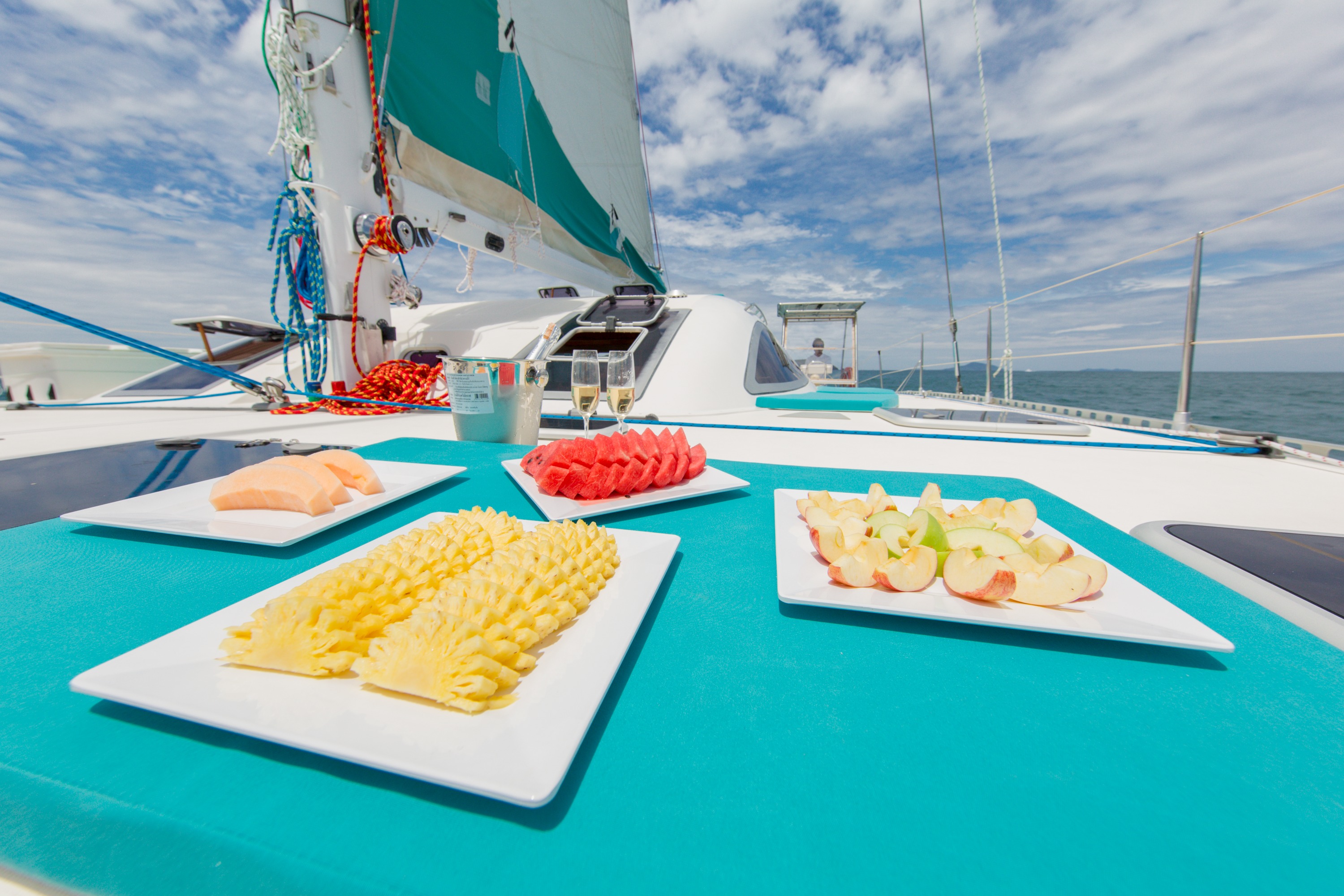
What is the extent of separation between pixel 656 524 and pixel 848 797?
53 centimetres

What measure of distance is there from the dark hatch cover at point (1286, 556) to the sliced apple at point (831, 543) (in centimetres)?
54

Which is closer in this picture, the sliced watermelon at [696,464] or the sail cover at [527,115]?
A: the sliced watermelon at [696,464]

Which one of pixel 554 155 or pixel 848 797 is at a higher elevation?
pixel 554 155

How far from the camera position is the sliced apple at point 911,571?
53 cm

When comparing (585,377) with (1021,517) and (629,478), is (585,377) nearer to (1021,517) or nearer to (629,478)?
(629,478)

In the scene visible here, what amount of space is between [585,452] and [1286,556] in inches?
40.5

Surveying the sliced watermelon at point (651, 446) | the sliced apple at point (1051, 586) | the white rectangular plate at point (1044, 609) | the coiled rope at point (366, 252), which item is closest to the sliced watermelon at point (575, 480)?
the sliced watermelon at point (651, 446)

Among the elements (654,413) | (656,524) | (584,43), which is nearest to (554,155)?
(584,43)

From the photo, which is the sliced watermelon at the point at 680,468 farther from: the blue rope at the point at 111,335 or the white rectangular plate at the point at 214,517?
the blue rope at the point at 111,335

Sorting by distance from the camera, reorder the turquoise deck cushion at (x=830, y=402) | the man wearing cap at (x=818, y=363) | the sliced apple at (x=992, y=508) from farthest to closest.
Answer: the man wearing cap at (x=818, y=363), the turquoise deck cushion at (x=830, y=402), the sliced apple at (x=992, y=508)

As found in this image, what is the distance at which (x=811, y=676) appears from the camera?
1.49 feet

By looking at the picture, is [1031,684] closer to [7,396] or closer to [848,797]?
[848,797]

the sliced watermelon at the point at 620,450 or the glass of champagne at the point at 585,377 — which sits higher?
the glass of champagne at the point at 585,377

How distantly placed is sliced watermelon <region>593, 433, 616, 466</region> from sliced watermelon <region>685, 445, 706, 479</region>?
15 centimetres
